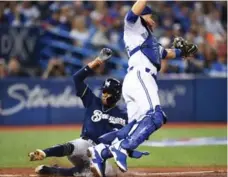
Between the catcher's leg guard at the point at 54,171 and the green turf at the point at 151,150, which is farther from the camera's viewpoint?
the green turf at the point at 151,150

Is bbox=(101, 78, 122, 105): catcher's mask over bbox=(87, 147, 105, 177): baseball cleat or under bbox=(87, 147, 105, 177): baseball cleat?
over

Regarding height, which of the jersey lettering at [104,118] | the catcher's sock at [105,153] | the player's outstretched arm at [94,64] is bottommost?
the catcher's sock at [105,153]

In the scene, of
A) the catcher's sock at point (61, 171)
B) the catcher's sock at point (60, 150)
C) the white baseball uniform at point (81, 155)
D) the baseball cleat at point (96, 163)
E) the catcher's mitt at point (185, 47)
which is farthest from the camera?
the catcher's mitt at point (185, 47)

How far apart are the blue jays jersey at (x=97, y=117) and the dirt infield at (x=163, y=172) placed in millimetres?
718

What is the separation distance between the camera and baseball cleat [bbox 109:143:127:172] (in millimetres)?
6828

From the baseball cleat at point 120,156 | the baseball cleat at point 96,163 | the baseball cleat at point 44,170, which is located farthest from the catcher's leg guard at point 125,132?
the baseball cleat at point 44,170

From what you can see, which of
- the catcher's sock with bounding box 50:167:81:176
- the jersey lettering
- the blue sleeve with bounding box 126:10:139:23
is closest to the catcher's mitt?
the blue sleeve with bounding box 126:10:139:23

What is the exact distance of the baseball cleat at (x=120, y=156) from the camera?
6828mm

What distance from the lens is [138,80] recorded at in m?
7.30

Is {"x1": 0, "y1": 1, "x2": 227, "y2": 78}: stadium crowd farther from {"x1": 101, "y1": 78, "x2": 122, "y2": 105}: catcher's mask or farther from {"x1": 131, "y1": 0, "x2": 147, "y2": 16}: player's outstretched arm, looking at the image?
{"x1": 131, "y1": 0, "x2": 147, "y2": 16}: player's outstretched arm

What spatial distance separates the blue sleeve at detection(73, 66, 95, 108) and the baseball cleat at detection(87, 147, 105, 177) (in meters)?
1.16

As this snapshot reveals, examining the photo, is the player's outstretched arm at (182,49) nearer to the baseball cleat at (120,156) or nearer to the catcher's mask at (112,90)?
the catcher's mask at (112,90)

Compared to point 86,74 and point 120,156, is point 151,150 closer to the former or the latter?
point 86,74

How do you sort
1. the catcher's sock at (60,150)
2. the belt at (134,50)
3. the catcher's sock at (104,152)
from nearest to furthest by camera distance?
1. the catcher's sock at (104,152)
2. the belt at (134,50)
3. the catcher's sock at (60,150)
